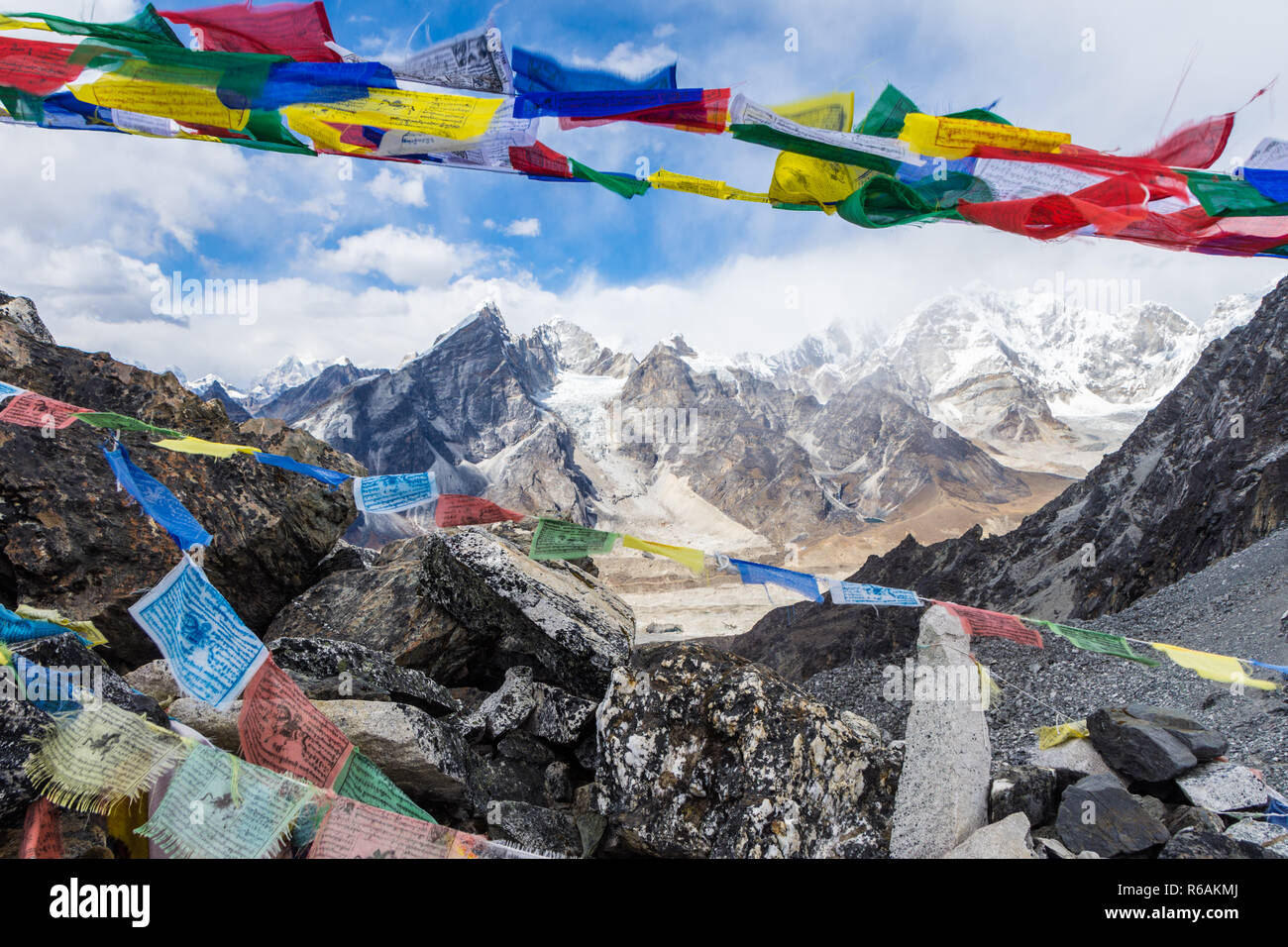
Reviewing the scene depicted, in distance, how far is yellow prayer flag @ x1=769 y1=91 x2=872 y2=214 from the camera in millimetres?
4043

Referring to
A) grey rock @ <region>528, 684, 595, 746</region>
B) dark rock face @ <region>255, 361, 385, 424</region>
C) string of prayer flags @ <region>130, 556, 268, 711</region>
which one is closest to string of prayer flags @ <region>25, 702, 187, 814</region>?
string of prayer flags @ <region>130, 556, 268, 711</region>

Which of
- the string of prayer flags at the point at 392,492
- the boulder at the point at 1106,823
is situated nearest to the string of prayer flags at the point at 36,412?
the string of prayer flags at the point at 392,492

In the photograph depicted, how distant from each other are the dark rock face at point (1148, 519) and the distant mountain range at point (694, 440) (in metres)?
48.4

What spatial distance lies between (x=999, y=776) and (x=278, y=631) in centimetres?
613

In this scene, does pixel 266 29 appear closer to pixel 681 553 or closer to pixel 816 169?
pixel 816 169

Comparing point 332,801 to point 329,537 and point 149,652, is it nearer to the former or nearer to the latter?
point 149,652

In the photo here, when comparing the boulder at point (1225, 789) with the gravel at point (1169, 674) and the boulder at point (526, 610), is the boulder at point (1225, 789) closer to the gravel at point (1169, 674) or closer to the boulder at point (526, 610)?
the gravel at point (1169, 674)

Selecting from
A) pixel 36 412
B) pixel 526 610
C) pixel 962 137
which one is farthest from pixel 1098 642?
pixel 36 412

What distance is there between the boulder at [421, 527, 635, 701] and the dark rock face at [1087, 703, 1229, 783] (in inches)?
132

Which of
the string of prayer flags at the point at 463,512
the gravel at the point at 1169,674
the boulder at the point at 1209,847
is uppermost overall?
the string of prayer flags at the point at 463,512

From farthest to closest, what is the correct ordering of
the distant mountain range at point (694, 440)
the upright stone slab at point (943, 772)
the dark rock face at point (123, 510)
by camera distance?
1. the distant mountain range at point (694, 440)
2. the dark rock face at point (123, 510)
3. the upright stone slab at point (943, 772)

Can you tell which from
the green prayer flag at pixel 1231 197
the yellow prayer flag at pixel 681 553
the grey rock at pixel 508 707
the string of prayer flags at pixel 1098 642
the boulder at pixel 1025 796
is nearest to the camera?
the boulder at pixel 1025 796

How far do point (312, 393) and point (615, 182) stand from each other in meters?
132

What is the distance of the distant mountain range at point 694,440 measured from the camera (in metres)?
94.5
